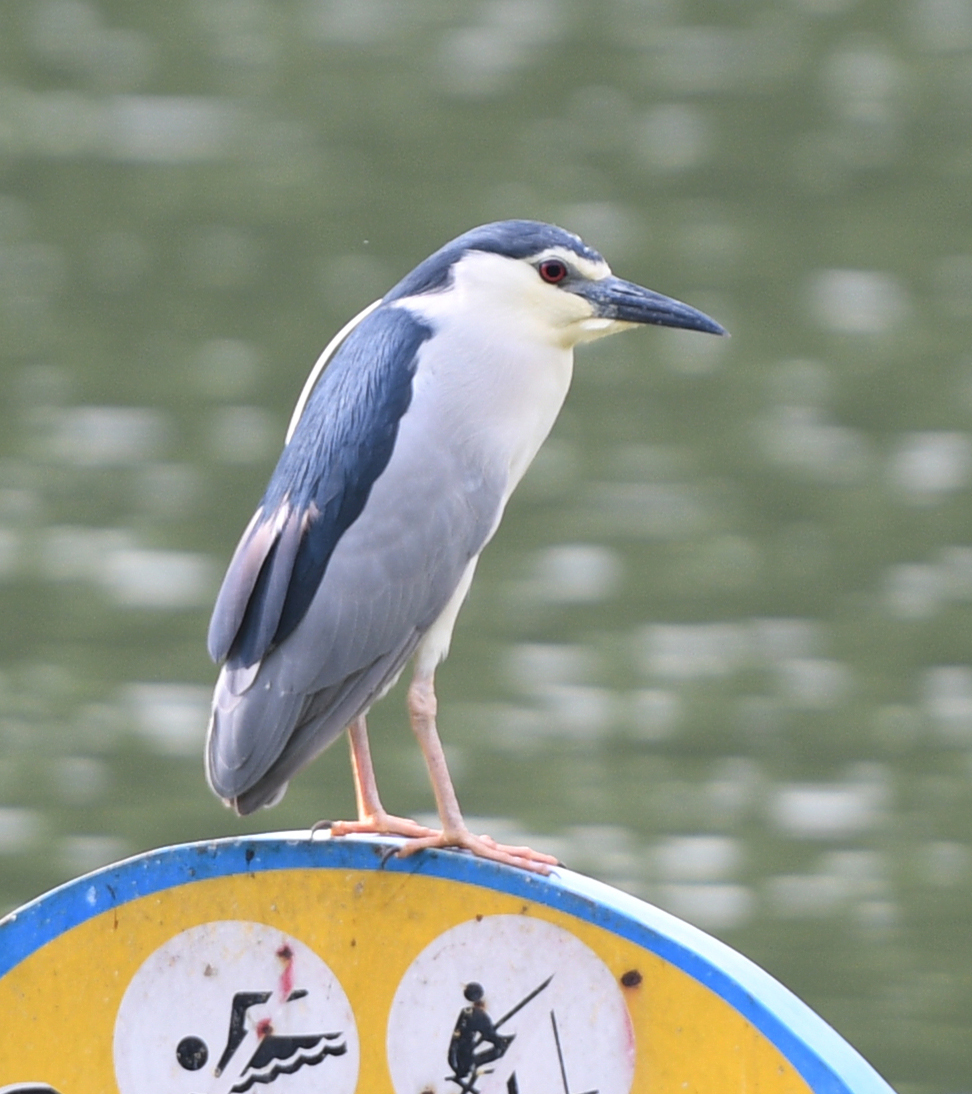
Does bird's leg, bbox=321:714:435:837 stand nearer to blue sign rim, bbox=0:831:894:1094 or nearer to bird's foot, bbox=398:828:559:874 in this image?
bird's foot, bbox=398:828:559:874

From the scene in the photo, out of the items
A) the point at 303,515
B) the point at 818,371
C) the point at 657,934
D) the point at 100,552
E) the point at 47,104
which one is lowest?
the point at 657,934

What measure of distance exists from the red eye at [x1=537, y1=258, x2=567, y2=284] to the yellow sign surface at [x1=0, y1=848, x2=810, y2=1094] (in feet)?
3.61

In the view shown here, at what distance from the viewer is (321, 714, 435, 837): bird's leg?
3.27 meters

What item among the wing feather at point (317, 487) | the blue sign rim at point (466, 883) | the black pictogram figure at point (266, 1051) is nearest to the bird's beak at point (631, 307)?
the wing feather at point (317, 487)

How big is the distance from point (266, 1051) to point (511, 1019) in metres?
0.26

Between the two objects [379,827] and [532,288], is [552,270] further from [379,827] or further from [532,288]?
[379,827]

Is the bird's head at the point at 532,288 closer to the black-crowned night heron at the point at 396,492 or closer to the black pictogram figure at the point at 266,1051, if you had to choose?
the black-crowned night heron at the point at 396,492

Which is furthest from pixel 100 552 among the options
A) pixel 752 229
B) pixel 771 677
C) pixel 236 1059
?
pixel 236 1059

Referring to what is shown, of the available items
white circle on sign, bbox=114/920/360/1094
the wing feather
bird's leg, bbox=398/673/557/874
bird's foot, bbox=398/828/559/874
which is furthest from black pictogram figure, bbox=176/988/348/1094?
the wing feather

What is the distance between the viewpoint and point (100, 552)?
8.84m

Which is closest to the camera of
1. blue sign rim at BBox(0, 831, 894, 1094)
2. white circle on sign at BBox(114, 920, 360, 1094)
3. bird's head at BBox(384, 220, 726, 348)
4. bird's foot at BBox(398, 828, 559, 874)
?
blue sign rim at BBox(0, 831, 894, 1094)

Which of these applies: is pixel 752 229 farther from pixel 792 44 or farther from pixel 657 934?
pixel 657 934

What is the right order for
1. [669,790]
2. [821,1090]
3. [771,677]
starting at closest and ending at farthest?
1. [821,1090]
2. [669,790]
3. [771,677]

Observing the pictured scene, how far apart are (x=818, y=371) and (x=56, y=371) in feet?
10.3
